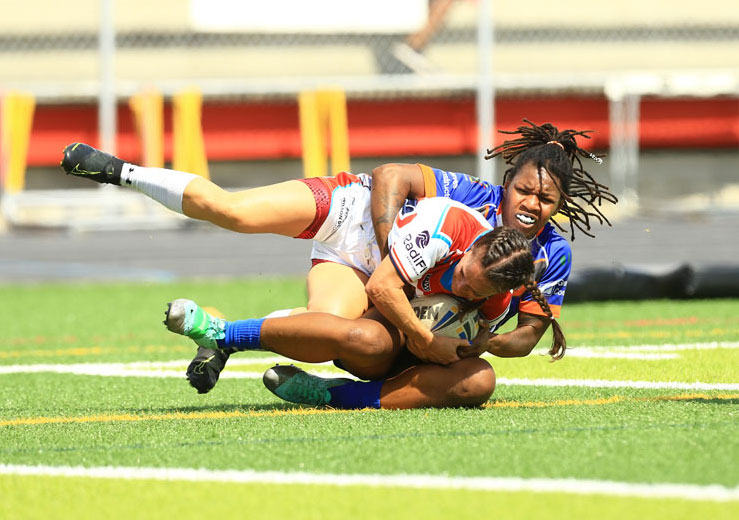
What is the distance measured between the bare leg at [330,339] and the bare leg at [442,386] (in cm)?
14

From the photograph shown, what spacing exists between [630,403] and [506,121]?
12.1 metres

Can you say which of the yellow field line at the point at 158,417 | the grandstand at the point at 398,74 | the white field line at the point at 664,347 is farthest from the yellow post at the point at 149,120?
the yellow field line at the point at 158,417

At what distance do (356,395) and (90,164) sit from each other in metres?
1.51

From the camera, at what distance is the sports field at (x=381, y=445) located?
322 centimetres

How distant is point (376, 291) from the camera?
4691 millimetres

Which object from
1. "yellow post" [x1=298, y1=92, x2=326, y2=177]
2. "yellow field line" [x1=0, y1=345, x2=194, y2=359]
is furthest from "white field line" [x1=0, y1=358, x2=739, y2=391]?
"yellow post" [x1=298, y1=92, x2=326, y2=177]

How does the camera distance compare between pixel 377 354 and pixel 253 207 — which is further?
pixel 253 207

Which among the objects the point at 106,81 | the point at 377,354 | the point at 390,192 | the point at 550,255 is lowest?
the point at 377,354

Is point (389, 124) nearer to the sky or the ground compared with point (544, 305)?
nearer to the sky

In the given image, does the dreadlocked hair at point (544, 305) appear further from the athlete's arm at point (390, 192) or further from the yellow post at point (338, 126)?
the yellow post at point (338, 126)

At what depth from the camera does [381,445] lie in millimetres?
3920

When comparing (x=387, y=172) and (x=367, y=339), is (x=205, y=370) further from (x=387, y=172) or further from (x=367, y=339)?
(x=387, y=172)

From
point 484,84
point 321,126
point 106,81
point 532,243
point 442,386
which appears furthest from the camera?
point 321,126

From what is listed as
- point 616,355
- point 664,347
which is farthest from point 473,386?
point 664,347
